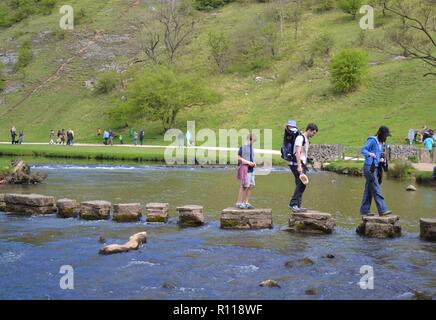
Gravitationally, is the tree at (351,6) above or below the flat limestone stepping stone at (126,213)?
above

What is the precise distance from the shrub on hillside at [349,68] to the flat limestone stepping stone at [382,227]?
169 ft

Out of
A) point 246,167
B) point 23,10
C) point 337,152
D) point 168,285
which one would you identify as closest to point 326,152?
point 337,152

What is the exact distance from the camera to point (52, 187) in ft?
93.2

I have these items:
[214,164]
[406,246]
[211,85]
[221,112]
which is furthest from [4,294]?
[211,85]

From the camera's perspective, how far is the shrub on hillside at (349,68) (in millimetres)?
65875

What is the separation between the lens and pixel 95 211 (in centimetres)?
1870

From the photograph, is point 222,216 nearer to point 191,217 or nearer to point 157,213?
point 191,217

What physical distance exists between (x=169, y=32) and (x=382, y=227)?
78.2 m

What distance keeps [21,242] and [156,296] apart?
5650mm

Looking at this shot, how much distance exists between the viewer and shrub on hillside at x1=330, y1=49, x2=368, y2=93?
65.9 metres

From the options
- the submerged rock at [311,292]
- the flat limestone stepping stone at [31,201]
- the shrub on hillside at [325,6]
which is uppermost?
the shrub on hillside at [325,6]

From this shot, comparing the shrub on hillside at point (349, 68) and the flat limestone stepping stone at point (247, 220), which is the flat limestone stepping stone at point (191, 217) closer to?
the flat limestone stepping stone at point (247, 220)

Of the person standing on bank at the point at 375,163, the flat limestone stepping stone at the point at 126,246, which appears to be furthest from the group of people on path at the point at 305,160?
A: the flat limestone stepping stone at the point at 126,246

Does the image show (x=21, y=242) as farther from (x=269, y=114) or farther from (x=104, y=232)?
(x=269, y=114)
